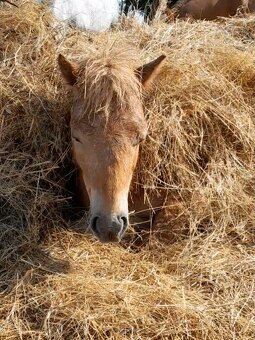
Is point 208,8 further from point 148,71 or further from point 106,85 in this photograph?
point 106,85

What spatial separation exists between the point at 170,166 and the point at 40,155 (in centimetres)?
96

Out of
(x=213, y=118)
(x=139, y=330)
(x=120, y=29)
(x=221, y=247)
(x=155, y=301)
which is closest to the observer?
(x=139, y=330)

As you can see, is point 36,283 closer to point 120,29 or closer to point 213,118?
point 213,118

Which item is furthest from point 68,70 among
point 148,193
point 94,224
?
point 94,224

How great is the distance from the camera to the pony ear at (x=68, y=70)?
3.85 m

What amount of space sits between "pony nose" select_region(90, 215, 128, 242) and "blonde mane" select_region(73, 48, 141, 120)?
0.69 metres

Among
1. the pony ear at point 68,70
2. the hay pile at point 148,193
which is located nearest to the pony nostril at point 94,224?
the hay pile at point 148,193

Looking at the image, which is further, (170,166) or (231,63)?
(231,63)

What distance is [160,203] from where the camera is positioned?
4223 millimetres

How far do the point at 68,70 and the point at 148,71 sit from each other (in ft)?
1.83

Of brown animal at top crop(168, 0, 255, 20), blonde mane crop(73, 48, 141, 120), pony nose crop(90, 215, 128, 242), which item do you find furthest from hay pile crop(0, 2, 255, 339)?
brown animal at top crop(168, 0, 255, 20)

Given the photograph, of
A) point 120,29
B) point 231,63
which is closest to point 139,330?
point 231,63

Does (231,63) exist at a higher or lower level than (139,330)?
higher

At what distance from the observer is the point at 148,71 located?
3.96 metres
